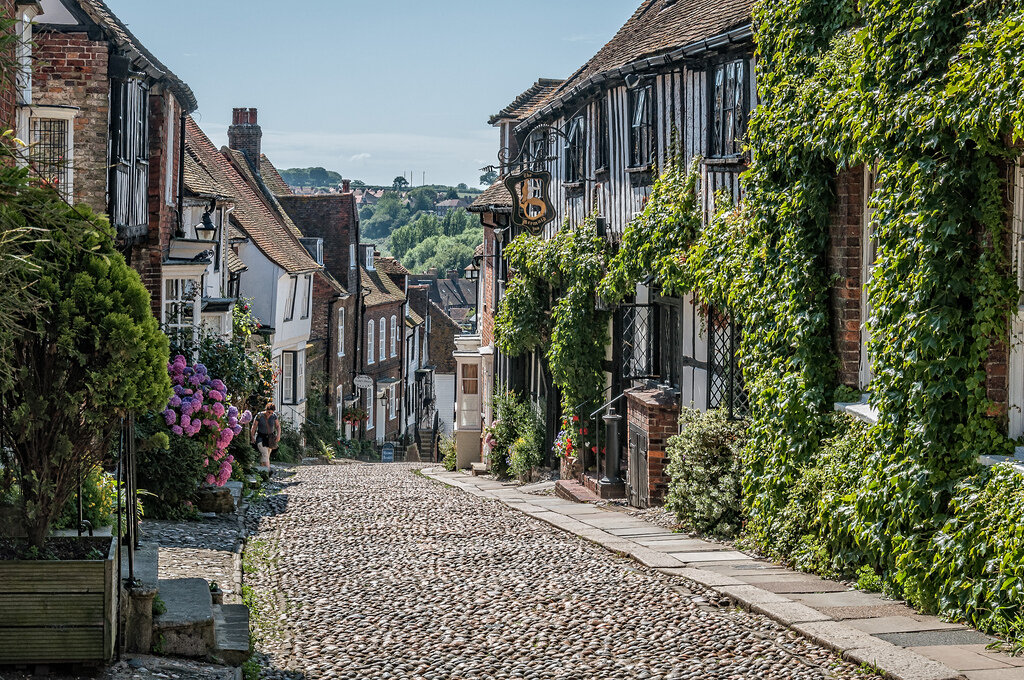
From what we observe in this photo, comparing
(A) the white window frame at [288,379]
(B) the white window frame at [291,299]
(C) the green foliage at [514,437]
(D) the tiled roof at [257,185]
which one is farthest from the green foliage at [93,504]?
(D) the tiled roof at [257,185]

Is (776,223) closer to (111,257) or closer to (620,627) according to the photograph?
(620,627)

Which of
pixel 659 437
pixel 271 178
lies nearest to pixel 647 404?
pixel 659 437

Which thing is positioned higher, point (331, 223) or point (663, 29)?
point (663, 29)

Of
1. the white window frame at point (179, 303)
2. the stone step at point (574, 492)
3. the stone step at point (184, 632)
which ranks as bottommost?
the stone step at point (574, 492)

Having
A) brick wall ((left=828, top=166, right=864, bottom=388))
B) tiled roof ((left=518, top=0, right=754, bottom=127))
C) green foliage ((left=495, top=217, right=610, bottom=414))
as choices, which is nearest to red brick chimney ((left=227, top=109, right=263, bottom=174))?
tiled roof ((left=518, top=0, right=754, bottom=127))

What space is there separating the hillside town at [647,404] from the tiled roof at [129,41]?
0.32ft

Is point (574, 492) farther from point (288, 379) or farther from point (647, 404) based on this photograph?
point (288, 379)

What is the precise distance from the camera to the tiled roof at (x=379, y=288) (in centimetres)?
4269

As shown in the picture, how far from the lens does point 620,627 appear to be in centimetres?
762

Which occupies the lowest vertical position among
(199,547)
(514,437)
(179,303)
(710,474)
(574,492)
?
(574,492)

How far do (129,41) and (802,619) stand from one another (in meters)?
11.5

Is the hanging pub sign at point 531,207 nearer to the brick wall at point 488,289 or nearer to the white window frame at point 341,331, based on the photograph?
the brick wall at point 488,289

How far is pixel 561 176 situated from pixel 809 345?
35.2 ft

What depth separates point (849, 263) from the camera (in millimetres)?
8938
